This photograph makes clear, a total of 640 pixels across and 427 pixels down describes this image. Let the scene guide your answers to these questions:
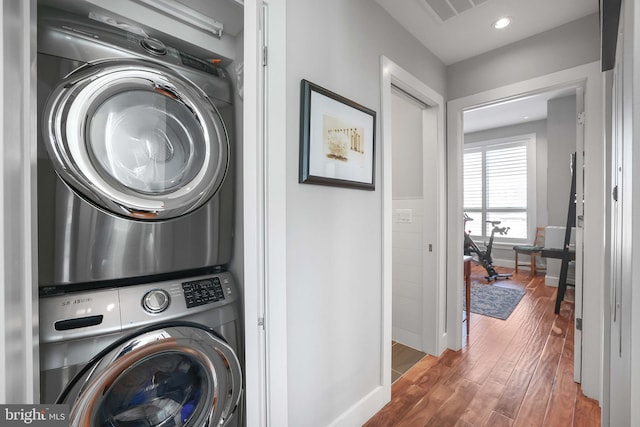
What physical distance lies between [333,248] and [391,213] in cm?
65

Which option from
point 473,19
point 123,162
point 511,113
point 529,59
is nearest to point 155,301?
point 123,162

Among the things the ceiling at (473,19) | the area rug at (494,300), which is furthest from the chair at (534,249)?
the ceiling at (473,19)

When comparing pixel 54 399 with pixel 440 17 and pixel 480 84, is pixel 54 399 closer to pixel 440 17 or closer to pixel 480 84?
pixel 440 17

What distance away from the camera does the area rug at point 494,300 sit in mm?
3377

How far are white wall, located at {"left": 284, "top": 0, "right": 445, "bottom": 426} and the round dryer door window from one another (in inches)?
16.3

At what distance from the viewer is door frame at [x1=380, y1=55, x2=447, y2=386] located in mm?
1798

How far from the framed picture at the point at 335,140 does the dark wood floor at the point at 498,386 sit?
1497 mm

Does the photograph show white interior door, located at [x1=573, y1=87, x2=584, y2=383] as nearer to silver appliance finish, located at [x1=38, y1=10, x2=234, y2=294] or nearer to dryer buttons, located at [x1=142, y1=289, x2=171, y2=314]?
silver appliance finish, located at [x1=38, y1=10, x2=234, y2=294]

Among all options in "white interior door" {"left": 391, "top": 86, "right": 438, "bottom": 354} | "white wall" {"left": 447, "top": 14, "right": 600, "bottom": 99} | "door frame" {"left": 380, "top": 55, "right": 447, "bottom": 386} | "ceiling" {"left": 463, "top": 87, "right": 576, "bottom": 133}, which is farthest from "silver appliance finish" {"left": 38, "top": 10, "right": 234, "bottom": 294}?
"ceiling" {"left": 463, "top": 87, "right": 576, "bottom": 133}

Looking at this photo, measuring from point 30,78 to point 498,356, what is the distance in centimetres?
329

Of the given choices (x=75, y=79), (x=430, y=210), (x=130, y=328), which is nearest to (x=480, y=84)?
(x=430, y=210)

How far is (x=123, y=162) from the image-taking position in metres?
1.08

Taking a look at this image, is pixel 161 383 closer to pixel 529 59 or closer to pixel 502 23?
pixel 502 23

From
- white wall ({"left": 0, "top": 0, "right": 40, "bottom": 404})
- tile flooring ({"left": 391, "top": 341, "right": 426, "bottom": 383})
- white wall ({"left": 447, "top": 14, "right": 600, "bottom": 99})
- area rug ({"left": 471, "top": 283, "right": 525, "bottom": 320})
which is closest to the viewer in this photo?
white wall ({"left": 0, "top": 0, "right": 40, "bottom": 404})
